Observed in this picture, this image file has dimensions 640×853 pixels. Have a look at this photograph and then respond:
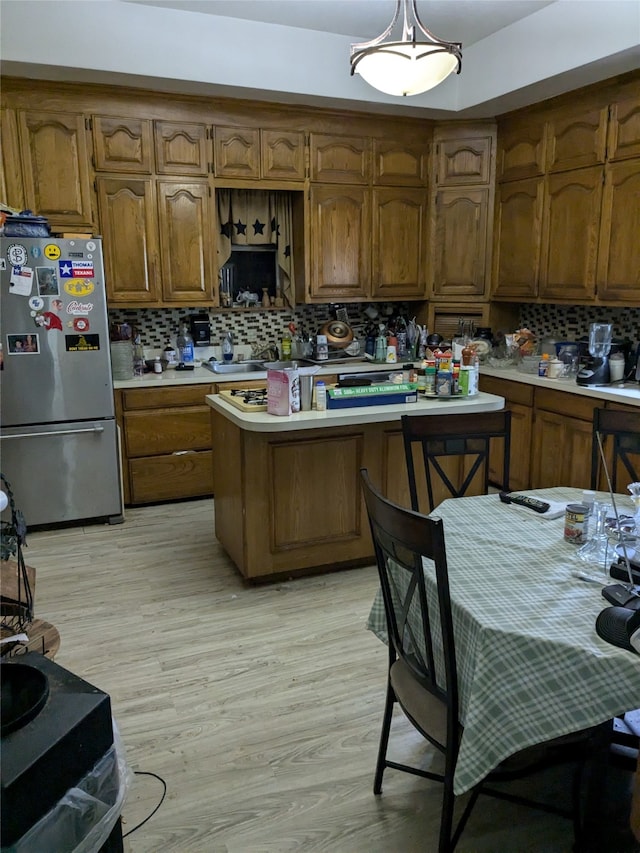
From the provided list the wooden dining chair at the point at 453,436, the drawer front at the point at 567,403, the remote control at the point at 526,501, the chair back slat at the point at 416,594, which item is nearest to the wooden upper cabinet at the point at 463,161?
the drawer front at the point at 567,403

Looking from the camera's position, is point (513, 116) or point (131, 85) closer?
point (131, 85)

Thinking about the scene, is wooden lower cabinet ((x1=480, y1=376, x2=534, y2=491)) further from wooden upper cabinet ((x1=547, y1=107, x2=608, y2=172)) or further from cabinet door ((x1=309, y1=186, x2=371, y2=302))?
wooden upper cabinet ((x1=547, y1=107, x2=608, y2=172))

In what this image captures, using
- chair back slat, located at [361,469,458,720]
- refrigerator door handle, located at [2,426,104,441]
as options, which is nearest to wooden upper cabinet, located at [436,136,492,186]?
refrigerator door handle, located at [2,426,104,441]

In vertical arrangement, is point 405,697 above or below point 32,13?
below

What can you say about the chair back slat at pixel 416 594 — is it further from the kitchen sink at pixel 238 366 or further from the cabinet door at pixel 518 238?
the cabinet door at pixel 518 238

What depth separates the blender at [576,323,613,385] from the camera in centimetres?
371

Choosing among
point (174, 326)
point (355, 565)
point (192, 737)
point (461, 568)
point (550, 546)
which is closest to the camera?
point (461, 568)

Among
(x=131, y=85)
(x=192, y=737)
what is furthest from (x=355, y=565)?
(x=131, y=85)

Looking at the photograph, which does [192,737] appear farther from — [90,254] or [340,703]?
[90,254]

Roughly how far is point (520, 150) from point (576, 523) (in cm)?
346

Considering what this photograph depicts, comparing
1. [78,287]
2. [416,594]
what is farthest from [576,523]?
[78,287]

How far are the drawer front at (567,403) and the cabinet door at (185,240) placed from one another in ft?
7.61

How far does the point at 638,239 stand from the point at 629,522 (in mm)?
2441

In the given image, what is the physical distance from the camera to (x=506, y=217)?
4625 millimetres
